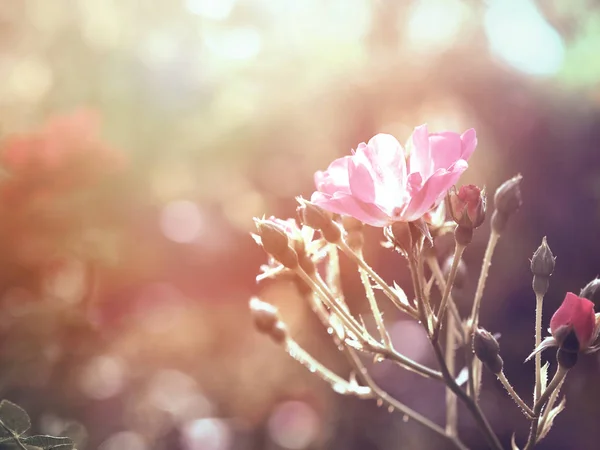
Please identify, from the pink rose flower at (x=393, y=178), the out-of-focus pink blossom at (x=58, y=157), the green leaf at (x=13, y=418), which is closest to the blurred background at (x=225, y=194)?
the out-of-focus pink blossom at (x=58, y=157)

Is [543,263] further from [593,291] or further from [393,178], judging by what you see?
[393,178]

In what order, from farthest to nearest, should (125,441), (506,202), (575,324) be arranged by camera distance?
(125,441), (506,202), (575,324)

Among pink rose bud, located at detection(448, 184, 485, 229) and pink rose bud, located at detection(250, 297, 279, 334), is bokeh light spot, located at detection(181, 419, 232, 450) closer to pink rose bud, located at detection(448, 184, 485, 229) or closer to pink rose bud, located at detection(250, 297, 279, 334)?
pink rose bud, located at detection(250, 297, 279, 334)

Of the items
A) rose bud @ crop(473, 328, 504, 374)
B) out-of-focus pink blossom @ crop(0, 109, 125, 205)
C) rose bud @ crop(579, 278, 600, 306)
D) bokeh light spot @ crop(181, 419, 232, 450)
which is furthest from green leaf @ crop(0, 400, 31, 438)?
bokeh light spot @ crop(181, 419, 232, 450)

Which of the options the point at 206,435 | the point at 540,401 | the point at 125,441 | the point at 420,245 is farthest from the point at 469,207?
the point at 206,435

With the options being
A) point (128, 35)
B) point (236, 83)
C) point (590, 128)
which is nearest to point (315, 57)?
point (236, 83)

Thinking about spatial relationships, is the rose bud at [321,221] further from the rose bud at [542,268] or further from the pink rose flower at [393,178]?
the rose bud at [542,268]
